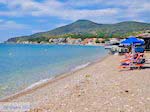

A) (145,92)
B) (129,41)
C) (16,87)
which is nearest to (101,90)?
(145,92)

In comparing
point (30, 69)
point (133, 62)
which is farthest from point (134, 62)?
point (30, 69)

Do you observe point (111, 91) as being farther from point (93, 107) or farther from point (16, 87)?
point (16, 87)

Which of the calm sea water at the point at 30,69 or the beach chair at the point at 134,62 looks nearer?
the calm sea water at the point at 30,69

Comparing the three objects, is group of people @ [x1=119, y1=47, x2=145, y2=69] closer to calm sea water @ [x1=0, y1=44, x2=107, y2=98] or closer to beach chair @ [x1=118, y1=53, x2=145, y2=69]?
beach chair @ [x1=118, y1=53, x2=145, y2=69]

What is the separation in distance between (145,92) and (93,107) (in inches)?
123

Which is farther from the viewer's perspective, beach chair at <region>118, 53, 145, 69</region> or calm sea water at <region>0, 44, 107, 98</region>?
beach chair at <region>118, 53, 145, 69</region>

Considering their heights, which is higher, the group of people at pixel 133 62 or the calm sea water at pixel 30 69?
the group of people at pixel 133 62

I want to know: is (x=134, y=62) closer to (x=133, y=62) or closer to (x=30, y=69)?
(x=133, y=62)

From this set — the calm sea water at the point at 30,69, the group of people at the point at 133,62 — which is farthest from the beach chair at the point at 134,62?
the calm sea water at the point at 30,69

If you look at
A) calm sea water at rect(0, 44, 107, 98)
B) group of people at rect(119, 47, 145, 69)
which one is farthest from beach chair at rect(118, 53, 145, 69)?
calm sea water at rect(0, 44, 107, 98)

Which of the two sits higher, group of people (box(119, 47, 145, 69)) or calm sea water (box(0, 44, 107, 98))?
→ group of people (box(119, 47, 145, 69))

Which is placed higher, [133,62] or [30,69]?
[133,62]

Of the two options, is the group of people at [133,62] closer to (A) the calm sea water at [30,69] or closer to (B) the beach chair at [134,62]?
→ (B) the beach chair at [134,62]

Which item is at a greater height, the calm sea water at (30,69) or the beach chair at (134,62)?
the beach chair at (134,62)
